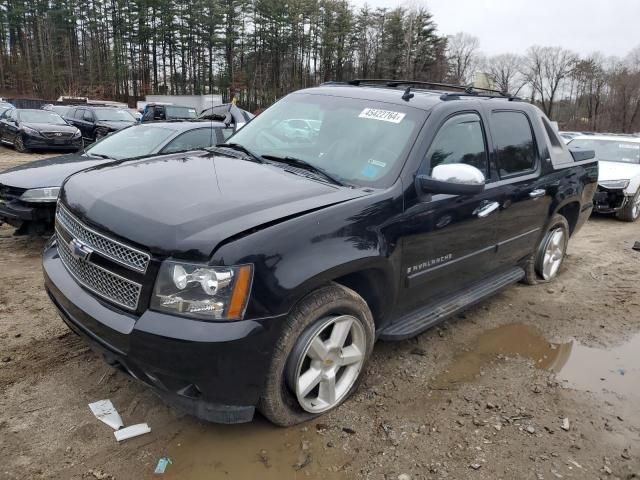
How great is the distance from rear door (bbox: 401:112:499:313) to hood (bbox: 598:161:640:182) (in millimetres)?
6751

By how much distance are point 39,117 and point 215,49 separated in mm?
47373

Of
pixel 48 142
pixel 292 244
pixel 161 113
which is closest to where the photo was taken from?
pixel 292 244

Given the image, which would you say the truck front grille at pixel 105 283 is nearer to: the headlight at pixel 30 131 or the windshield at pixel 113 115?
the headlight at pixel 30 131

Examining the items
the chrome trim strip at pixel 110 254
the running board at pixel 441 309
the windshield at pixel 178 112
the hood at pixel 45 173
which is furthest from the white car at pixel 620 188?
the windshield at pixel 178 112

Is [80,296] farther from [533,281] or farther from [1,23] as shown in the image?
[1,23]

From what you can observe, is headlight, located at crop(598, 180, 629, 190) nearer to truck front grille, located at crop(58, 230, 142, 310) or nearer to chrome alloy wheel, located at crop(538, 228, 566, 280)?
chrome alloy wheel, located at crop(538, 228, 566, 280)

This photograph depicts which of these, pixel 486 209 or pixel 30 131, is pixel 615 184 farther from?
pixel 30 131

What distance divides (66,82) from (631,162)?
63.9 m

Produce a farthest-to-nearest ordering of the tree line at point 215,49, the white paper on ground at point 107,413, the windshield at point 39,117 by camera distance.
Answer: the tree line at point 215,49 < the windshield at point 39,117 < the white paper on ground at point 107,413

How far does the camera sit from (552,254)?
5188mm

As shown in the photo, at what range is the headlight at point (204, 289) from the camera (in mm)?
2129

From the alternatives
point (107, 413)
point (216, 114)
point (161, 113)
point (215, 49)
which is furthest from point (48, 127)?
point (215, 49)

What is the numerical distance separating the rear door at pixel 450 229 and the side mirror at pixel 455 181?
0.14m

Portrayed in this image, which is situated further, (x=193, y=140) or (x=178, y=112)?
(x=178, y=112)
